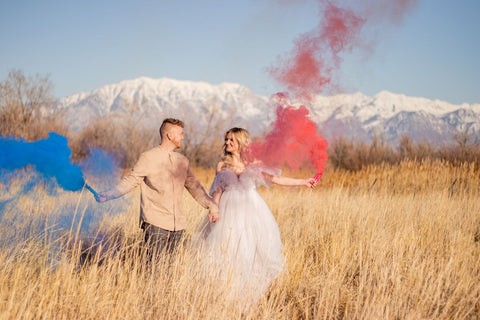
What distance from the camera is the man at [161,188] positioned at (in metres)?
3.42

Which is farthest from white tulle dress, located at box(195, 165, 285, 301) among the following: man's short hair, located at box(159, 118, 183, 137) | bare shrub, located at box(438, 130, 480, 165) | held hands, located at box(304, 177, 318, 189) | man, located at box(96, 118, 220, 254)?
bare shrub, located at box(438, 130, 480, 165)

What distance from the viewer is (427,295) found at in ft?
9.66

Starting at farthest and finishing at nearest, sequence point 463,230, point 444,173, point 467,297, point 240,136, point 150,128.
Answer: point 150,128 < point 444,173 < point 463,230 < point 240,136 < point 467,297

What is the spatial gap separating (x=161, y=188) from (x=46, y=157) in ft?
4.25

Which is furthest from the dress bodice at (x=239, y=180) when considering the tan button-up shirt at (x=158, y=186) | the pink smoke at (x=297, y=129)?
the pink smoke at (x=297, y=129)

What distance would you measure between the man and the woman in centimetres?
37

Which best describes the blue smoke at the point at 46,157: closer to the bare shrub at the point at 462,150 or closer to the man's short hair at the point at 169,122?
the man's short hair at the point at 169,122

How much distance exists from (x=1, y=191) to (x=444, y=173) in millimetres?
11994

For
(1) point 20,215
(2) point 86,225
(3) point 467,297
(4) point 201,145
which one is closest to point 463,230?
(3) point 467,297

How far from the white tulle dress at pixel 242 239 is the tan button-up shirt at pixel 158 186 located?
40 cm

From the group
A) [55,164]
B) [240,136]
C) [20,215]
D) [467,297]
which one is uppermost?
[240,136]

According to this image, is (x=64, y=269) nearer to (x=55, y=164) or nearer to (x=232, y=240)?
(x=55, y=164)

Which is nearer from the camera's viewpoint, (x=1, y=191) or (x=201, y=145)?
(x=1, y=191)

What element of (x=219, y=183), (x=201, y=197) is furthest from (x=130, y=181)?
(x=219, y=183)
